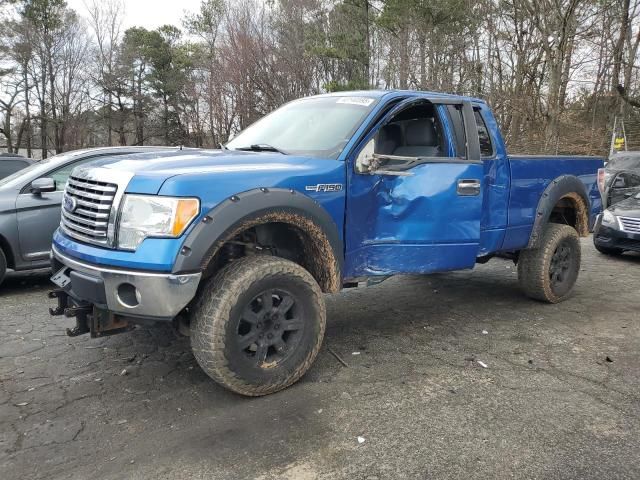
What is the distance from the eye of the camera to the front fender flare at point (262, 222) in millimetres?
3074

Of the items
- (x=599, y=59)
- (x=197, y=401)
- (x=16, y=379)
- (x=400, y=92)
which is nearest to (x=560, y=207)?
(x=400, y=92)

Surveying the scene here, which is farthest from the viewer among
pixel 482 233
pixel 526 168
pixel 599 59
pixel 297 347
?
pixel 599 59

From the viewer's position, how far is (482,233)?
4.84 meters

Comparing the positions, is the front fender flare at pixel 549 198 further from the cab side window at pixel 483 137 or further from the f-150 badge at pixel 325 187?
the f-150 badge at pixel 325 187

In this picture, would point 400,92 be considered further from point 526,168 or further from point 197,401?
point 197,401

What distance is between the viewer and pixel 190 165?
3.35 metres

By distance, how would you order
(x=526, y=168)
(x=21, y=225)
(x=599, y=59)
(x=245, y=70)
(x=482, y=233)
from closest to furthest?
(x=482, y=233) → (x=526, y=168) → (x=21, y=225) → (x=599, y=59) → (x=245, y=70)

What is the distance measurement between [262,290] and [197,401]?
Answer: 849 mm

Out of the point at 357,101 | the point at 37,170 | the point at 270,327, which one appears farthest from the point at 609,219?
the point at 37,170

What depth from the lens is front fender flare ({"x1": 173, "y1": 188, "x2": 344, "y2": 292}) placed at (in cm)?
307

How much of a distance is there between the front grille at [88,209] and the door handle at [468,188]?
8.71ft

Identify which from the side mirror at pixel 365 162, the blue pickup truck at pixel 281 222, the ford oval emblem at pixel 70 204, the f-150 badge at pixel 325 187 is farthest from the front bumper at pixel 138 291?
the side mirror at pixel 365 162

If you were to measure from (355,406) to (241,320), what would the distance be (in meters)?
0.90

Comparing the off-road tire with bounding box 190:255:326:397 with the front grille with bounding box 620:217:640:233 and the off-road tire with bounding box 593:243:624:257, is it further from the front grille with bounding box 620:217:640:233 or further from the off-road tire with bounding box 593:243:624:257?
the off-road tire with bounding box 593:243:624:257
